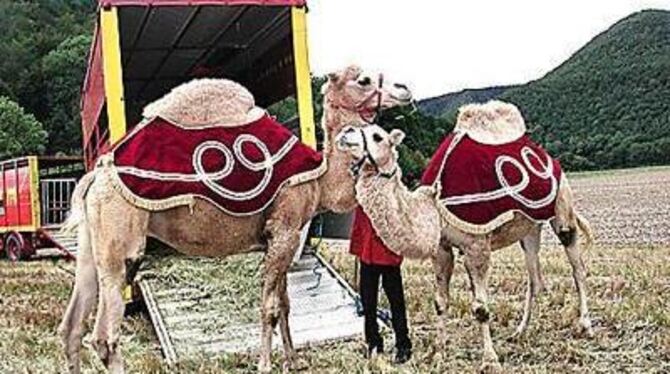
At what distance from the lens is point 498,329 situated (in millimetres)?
8391

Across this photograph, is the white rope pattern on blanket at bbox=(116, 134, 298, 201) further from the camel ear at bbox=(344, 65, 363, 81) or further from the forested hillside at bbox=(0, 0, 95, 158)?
the forested hillside at bbox=(0, 0, 95, 158)

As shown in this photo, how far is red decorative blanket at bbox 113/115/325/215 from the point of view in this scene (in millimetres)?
6406

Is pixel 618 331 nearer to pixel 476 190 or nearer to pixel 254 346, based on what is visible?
pixel 476 190

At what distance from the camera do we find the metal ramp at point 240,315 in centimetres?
787

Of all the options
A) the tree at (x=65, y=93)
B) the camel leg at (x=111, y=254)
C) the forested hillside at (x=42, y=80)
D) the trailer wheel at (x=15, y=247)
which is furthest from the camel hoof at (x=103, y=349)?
the tree at (x=65, y=93)

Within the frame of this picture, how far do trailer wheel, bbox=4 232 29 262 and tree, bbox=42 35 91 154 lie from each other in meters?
34.3

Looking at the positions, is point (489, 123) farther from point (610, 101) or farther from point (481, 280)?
point (610, 101)

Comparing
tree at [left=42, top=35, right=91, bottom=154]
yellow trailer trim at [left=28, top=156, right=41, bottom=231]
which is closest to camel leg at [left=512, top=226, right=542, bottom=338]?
yellow trailer trim at [left=28, top=156, right=41, bottom=231]

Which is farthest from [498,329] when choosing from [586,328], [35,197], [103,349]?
[35,197]

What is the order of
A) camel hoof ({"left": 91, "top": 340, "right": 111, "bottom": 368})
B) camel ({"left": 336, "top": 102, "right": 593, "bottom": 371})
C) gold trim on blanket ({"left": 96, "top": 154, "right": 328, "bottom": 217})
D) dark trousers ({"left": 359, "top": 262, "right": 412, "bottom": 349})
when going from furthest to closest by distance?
1. dark trousers ({"left": 359, "top": 262, "right": 412, "bottom": 349})
2. camel ({"left": 336, "top": 102, "right": 593, "bottom": 371})
3. gold trim on blanket ({"left": 96, "top": 154, "right": 328, "bottom": 217})
4. camel hoof ({"left": 91, "top": 340, "right": 111, "bottom": 368})

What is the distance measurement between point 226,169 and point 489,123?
227cm

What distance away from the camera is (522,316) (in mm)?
8688

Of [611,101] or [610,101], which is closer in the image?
[611,101]

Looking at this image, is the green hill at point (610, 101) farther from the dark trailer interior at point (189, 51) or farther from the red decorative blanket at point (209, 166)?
the red decorative blanket at point (209, 166)
